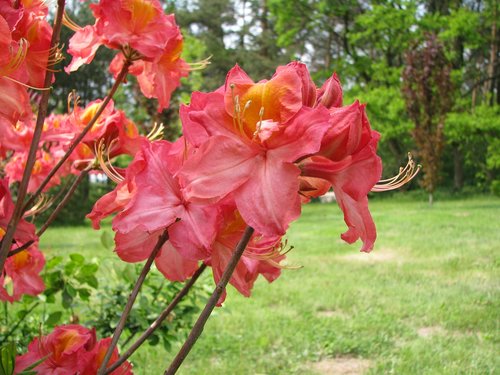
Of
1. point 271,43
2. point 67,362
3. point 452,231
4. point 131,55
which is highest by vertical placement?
point 271,43

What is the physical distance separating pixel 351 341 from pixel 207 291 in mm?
1290

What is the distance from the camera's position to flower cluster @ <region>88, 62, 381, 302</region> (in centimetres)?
60

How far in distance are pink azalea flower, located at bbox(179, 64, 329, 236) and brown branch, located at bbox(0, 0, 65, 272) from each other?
0.28 metres

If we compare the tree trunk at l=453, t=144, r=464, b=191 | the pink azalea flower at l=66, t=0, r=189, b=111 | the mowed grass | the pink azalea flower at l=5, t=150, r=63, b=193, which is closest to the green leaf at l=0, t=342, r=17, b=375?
the pink azalea flower at l=66, t=0, r=189, b=111

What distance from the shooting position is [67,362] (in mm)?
913

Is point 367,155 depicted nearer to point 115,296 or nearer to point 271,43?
point 115,296

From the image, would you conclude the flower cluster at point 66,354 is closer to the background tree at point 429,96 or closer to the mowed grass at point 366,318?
the mowed grass at point 366,318

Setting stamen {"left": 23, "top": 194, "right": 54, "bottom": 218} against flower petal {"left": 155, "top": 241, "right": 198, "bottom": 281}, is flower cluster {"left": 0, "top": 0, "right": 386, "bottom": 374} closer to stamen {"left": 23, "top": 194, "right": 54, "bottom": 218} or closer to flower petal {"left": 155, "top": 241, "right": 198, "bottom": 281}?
flower petal {"left": 155, "top": 241, "right": 198, "bottom": 281}

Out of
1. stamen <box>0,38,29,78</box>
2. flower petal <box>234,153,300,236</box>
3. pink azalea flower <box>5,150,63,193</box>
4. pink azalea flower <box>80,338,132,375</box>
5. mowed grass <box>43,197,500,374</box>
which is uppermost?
stamen <box>0,38,29,78</box>

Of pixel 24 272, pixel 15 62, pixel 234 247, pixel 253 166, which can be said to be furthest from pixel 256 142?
pixel 24 272

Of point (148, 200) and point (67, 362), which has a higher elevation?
point (148, 200)

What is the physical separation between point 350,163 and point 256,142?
0.32ft

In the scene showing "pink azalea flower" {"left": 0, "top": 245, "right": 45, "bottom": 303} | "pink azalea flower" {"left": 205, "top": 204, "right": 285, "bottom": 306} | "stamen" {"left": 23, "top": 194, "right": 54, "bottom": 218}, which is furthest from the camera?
"pink azalea flower" {"left": 0, "top": 245, "right": 45, "bottom": 303}

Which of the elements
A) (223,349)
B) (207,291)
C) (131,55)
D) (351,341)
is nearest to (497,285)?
(351,341)
